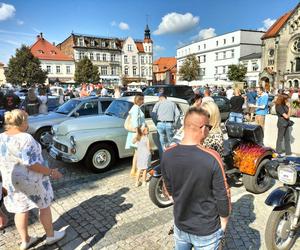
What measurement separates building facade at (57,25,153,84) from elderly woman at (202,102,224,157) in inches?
2501

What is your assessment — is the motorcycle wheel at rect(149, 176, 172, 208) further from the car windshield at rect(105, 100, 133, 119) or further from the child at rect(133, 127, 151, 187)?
the car windshield at rect(105, 100, 133, 119)

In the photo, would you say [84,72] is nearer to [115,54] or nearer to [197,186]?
[115,54]

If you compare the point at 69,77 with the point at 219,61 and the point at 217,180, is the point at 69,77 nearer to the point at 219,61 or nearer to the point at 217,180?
the point at 219,61

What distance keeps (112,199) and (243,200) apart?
241 cm

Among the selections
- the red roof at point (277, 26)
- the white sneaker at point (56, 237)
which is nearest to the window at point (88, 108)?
the white sneaker at point (56, 237)

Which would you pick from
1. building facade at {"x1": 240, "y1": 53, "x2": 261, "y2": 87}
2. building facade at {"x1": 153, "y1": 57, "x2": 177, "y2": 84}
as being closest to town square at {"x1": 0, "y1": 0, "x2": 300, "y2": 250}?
building facade at {"x1": 240, "y1": 53, "x2": 261, "y2": 87}

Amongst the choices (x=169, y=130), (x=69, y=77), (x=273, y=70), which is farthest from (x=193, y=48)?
(x=169, y=130)

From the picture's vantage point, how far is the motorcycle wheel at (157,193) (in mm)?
4402

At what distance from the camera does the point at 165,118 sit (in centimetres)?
650

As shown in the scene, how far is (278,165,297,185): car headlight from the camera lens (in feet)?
9.64

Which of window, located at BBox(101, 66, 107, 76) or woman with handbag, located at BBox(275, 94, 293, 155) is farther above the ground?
window, located at BBox(101, 66, 107, 76)

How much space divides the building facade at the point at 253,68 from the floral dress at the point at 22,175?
58290 millimetres

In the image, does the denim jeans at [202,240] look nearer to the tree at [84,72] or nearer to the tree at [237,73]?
the tree at [84,72]

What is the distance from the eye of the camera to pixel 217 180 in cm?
192
